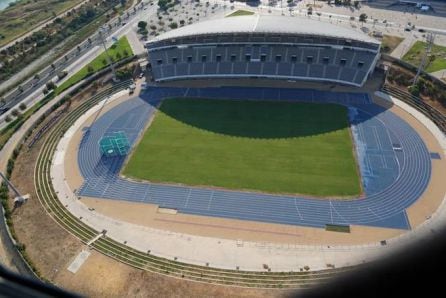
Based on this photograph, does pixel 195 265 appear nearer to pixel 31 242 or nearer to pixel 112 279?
pixel 112 279

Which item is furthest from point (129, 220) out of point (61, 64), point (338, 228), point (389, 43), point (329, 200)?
point (389, 43)

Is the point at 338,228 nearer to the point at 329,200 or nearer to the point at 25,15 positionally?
the point at 329,200

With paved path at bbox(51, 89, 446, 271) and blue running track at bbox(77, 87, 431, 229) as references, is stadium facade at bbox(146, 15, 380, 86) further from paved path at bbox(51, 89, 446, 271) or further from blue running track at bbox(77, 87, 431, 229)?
paved path at bbox(51, 89, 446, 271)

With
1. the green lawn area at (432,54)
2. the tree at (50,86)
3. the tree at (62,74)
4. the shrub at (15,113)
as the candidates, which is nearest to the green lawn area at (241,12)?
the green lawn area at (432,54)

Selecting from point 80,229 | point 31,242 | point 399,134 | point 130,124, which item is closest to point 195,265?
point 80,229

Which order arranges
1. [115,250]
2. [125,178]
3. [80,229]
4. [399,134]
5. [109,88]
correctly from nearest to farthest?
[115,250]
[80,229]
[125,178]
[399,134]
[109,88]

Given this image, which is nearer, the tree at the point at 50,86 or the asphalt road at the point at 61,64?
the tree at the point at 50,86

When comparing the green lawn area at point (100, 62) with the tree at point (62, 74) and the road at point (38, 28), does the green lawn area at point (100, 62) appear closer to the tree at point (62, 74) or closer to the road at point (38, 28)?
the tree at point (62, 74)
